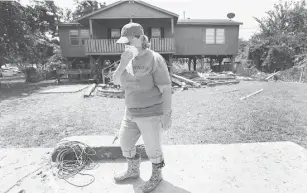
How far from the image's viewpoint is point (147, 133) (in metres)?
2.41

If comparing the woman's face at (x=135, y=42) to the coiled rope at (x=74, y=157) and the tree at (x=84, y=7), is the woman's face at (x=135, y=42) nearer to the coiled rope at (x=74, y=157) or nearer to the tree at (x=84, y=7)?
the coiled rope at (x=74, y=157)

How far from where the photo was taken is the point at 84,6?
39000 mm

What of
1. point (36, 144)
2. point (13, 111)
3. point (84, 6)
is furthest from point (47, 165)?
point (84, 6)

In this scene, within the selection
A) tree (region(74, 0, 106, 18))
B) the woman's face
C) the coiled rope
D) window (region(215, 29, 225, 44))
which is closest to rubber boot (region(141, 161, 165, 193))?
the coiled rope

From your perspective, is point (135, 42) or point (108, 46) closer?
point (135, 42)

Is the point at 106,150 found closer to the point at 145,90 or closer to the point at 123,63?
the point at 145,90

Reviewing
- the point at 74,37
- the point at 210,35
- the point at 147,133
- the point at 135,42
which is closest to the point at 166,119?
the point at 147,133

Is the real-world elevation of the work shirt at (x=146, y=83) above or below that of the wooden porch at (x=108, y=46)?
below

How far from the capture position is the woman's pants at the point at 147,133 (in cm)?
240

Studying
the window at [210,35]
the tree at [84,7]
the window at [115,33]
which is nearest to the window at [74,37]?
the window at [115,33]

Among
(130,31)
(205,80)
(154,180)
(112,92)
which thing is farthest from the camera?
(205,80)

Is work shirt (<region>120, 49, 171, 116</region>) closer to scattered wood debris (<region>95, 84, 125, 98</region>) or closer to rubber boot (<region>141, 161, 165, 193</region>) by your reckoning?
rubber boot (<region>141, 161, 165, 193</region>)

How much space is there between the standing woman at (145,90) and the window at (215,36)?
16.8 meters

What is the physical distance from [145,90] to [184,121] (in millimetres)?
3739
